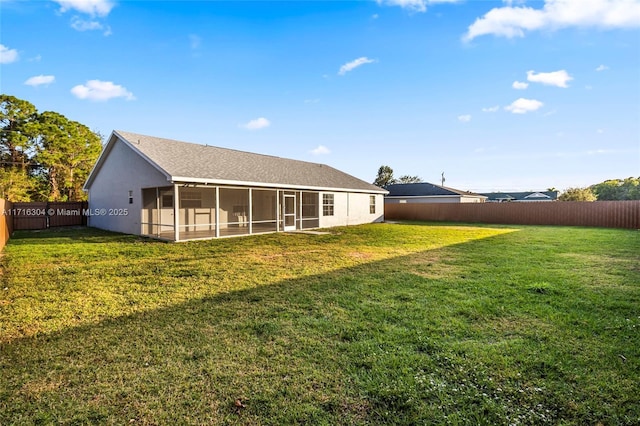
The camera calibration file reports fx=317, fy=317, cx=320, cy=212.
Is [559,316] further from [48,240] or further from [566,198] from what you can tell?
[566,198]

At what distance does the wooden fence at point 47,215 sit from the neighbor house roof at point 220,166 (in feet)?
5.81

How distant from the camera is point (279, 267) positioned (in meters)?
7.05

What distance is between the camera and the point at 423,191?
30391 mm

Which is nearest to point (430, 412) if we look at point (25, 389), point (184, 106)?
point (25, 389)

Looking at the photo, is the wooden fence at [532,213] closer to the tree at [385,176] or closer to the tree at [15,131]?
the tree at [385,176]

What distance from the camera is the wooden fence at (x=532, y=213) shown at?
17.6 m

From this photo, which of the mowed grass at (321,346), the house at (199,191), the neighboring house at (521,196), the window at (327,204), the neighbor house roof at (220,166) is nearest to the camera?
the mowed grass at (321,346)

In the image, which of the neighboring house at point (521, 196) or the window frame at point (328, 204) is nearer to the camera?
the window frame at point (328, 204)

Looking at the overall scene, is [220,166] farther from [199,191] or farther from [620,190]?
[620,190]

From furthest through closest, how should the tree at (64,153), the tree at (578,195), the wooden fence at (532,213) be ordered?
the tree at (578,195)
the tree at (64,153)
the wooden fence at (532,213)

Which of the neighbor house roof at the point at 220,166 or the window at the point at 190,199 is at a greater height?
the neighbor house roof at the point at 220,166

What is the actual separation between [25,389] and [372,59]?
51.4 ft

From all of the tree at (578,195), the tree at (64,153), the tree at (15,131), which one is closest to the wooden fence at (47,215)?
the tree at (64,153)

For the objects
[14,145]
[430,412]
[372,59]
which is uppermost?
[372,59]
